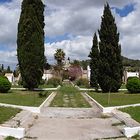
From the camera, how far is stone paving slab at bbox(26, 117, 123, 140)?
51.8 ft

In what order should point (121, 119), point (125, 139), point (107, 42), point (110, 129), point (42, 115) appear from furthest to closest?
point (107, 42), point (42, 115), point (121, 119), point (110, 129), point (125, 139)

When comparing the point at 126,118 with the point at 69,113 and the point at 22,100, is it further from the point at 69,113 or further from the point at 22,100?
the point at 22,100

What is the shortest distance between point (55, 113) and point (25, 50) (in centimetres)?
2144

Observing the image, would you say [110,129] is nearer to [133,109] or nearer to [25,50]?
[133,109]

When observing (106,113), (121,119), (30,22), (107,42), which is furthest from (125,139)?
(30,22)

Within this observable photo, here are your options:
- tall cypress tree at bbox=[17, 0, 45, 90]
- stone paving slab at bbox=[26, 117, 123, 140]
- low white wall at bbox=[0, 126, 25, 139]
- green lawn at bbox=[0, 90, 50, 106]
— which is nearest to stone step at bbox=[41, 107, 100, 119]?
stone paving slab at bbox=[26, 117, 123, 140]

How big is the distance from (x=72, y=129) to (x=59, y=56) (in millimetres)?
101934

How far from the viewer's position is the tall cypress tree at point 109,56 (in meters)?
42.1

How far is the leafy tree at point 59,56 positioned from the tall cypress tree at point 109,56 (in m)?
76.3

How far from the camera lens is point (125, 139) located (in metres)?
15.1

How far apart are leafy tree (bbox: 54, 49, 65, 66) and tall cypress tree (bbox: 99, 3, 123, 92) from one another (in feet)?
250

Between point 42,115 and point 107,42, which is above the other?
point 107,42

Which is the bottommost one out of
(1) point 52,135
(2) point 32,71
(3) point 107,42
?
(1) point 52,135

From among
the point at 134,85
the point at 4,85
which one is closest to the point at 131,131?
the point at 134,85
